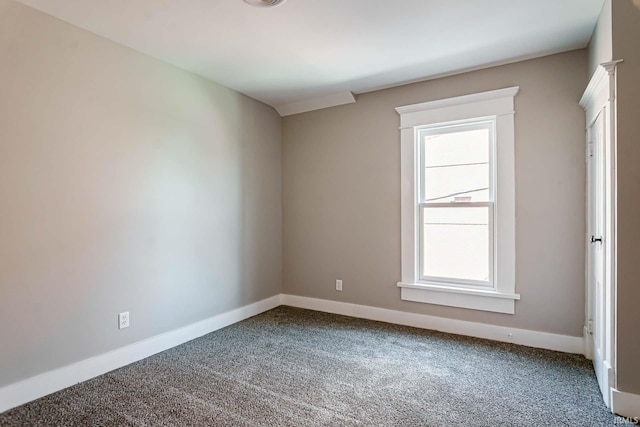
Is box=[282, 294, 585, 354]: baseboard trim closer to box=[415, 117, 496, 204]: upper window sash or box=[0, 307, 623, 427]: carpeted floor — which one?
box=[0, 307, 623, 427]: carpeted floor

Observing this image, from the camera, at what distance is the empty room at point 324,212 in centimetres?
207

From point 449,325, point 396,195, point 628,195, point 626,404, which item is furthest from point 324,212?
point 626,404

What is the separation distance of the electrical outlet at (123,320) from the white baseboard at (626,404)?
127 inches

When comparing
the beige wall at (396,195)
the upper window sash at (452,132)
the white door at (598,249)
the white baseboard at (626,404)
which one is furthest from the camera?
the upper window sash at (452,132)

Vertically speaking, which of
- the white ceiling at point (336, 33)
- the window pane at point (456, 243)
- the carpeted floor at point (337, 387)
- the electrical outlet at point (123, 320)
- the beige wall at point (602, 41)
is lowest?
the carpeted floor at point (337, 387)

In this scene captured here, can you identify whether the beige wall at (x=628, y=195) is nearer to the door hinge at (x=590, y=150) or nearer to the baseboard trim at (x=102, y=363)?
the door hinge at (x=590, y=150)

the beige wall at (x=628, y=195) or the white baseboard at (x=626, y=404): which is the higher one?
the beige wall at (x=628, y=195)

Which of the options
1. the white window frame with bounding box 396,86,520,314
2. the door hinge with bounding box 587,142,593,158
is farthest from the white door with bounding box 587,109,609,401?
the white window frame with bounding box 396,86,520,314

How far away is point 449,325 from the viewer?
3314 millimetres

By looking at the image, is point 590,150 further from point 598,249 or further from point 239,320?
point 239,320

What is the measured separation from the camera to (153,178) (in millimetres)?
2902

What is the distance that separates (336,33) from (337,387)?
8.09ft

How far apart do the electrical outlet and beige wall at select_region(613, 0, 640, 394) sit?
3.24 meters

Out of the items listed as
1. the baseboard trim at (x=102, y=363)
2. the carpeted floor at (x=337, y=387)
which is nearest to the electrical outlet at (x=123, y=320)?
the baseboard trim at (x=102, y=363)
